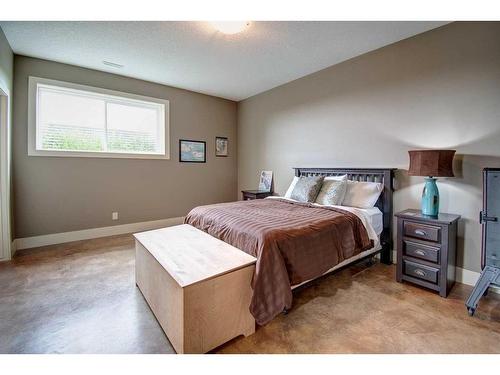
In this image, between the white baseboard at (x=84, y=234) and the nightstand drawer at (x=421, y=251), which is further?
the white baseboard at (x=84, y=234)

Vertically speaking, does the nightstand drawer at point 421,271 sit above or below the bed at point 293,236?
below

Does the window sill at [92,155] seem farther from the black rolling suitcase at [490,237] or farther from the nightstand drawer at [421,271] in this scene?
the black rolling suitcase at [490,237]

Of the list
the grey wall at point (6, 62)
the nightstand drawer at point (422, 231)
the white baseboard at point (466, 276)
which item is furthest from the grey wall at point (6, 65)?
the white baseboard at point (466, 276)

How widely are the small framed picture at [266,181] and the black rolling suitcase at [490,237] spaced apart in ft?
10.1

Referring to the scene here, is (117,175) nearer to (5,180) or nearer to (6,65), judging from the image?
(5,180)

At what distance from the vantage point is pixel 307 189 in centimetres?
302

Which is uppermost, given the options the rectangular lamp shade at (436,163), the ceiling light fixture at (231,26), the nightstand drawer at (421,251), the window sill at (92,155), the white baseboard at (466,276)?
the ceiling light fixture at (231,26)

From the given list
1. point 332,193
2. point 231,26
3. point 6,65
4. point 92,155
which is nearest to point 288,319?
point 332,193

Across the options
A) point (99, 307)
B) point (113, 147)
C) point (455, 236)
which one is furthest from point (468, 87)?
point (113, 147)

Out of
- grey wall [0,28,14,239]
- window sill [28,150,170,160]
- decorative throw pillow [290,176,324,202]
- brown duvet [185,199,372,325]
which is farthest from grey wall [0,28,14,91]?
decorative throw pillow [290,176,324,202]

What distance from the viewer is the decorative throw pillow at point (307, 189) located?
9.78 feet

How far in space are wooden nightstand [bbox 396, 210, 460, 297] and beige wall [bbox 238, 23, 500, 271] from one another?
1.30ft

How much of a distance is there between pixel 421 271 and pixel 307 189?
4.69 ft
